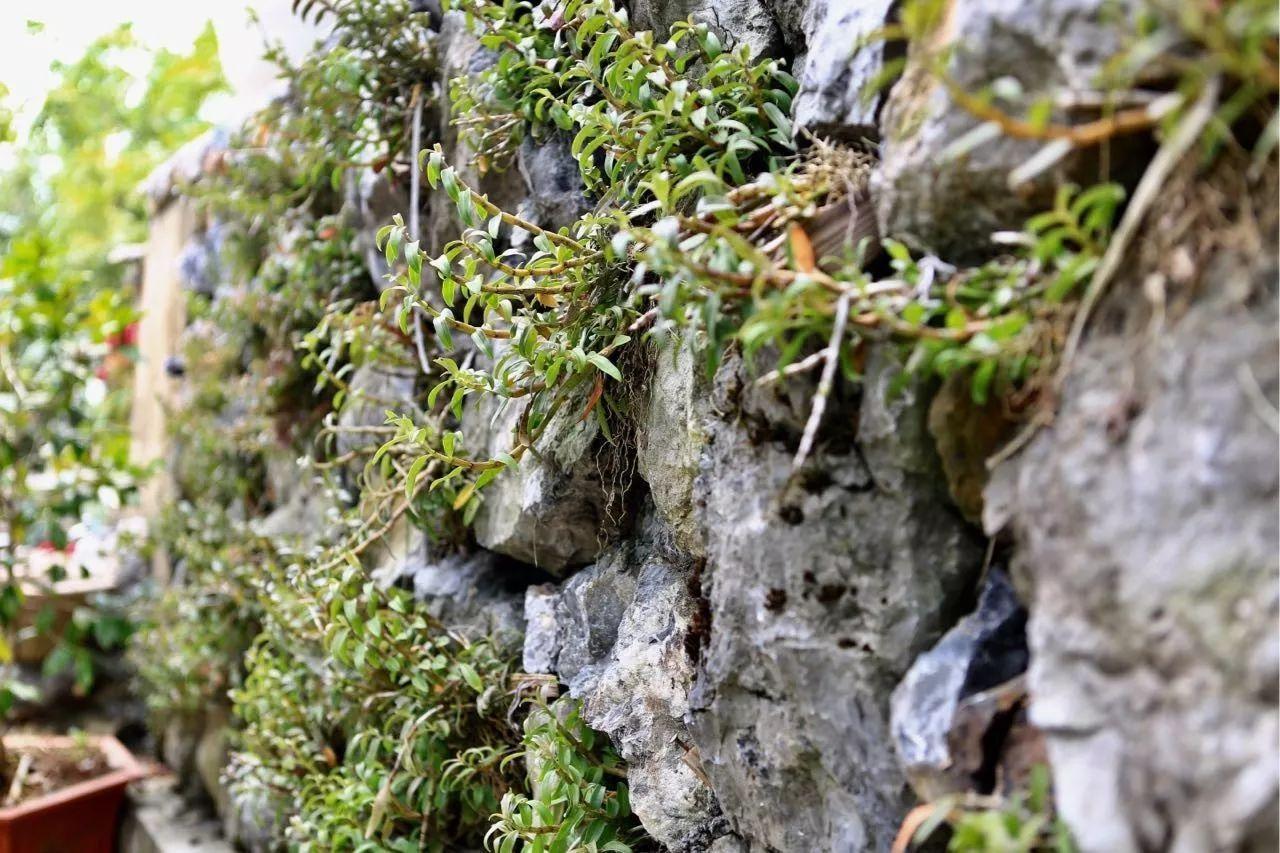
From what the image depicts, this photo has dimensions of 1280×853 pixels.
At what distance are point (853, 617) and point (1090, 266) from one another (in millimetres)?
502

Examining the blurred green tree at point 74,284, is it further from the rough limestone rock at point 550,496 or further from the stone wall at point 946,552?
the stone wall at point 946,552

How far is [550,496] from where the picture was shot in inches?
73.5

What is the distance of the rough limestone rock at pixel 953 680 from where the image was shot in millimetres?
1105

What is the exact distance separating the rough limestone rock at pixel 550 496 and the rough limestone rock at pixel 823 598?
432 millimetres

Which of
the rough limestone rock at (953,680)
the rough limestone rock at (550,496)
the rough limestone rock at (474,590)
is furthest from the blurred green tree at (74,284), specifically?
the rough limestone rock at (953,680)

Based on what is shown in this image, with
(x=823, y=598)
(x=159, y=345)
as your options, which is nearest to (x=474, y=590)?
(x=823, y=598)

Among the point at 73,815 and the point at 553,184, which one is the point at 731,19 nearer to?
the point at 553,184

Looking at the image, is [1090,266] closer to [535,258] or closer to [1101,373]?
[1101,373]

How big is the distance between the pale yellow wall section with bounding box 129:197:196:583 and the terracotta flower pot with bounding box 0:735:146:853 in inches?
31.1

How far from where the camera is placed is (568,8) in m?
1.67

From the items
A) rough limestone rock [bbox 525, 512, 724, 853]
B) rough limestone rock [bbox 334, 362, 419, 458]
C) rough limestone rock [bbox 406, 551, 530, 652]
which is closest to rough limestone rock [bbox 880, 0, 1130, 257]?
rough limestone rock [bbox 525, 512, 724, 853]

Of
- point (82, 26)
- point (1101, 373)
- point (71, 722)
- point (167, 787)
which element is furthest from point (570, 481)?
point (82, 26)

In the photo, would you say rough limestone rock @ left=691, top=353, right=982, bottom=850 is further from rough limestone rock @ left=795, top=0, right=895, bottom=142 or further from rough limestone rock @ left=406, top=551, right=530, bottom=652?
rough limestone rock @ left=406, top=551, right=530, bottom=652

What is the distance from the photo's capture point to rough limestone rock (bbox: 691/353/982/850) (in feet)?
3.94
